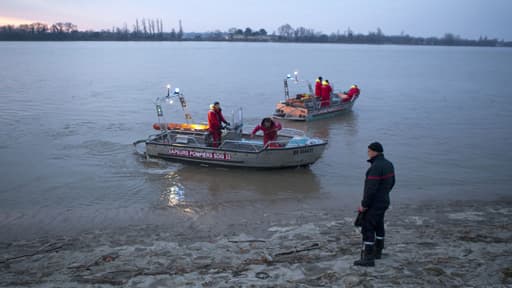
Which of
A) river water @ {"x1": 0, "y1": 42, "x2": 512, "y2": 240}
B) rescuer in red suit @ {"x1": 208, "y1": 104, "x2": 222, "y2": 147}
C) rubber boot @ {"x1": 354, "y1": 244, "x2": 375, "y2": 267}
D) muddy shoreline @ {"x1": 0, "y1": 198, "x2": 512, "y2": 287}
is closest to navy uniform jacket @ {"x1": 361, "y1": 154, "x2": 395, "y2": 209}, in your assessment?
rubber boot @ {"x1": 354, "y1": 244, "x2": 375, "y2": 267}

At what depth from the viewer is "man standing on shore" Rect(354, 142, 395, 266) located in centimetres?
493

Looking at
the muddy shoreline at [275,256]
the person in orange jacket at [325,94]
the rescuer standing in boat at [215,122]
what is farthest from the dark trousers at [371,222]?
the person in orange jacket at [325,94]

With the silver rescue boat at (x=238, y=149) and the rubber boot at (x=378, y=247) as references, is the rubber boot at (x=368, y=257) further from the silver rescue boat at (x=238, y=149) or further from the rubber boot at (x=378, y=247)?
the silver rescue boat at (x=238, y=149)

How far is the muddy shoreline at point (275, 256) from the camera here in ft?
16.5

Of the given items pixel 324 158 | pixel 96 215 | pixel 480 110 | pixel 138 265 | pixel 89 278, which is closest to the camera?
pixel 89 278

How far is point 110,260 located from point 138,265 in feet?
1.43

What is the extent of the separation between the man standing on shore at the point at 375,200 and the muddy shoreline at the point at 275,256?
0.18 meters

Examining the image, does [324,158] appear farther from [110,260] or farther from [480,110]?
[480,110]

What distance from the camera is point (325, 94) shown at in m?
19.0

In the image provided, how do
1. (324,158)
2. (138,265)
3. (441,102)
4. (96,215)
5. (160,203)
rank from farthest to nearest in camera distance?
(441,102)
(324,158)
(160,203)
(96,215)
(138,265)

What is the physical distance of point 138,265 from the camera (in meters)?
5.68

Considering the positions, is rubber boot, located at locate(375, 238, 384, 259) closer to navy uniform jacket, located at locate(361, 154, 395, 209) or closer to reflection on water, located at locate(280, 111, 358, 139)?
navy uniform jacket, located at locate(361, 154, 395, 209)

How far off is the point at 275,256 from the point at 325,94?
45.5 ft

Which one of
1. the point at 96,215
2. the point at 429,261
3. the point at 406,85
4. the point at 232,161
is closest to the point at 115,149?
the point at 232,161
